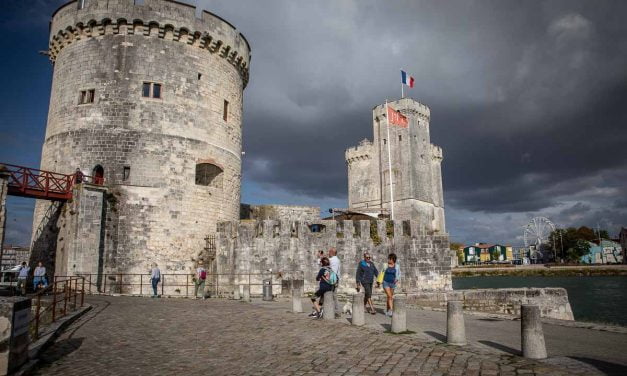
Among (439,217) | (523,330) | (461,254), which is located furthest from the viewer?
(461,254)

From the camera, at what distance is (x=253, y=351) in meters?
6.77

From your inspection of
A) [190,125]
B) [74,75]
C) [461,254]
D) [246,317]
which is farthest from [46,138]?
Answer: [461,254]

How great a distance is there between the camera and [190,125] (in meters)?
19.8

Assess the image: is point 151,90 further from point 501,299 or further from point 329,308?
point 501,299

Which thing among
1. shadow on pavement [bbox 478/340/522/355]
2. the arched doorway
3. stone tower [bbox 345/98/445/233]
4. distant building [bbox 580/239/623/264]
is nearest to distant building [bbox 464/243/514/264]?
distant building [bbox 580/239/623/264]

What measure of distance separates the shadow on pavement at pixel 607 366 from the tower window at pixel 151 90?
61.2ft

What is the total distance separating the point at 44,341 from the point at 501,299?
52.3 ft

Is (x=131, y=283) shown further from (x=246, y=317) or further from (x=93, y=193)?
(x=246, y=317)

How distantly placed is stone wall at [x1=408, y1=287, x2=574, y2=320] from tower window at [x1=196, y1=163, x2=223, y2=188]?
11.2 m

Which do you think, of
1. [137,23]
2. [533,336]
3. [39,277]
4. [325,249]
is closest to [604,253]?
[325,249]

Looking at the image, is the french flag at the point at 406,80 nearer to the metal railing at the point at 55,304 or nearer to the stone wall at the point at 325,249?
the stone wall at the point at 325,249

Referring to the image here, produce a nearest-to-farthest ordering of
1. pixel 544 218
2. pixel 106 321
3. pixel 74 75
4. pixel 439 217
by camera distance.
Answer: pixel 106 321, pixel 74 75, pixel 439 217, pixel 544 218

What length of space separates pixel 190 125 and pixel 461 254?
11120 cm

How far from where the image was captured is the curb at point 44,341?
17.9ft
